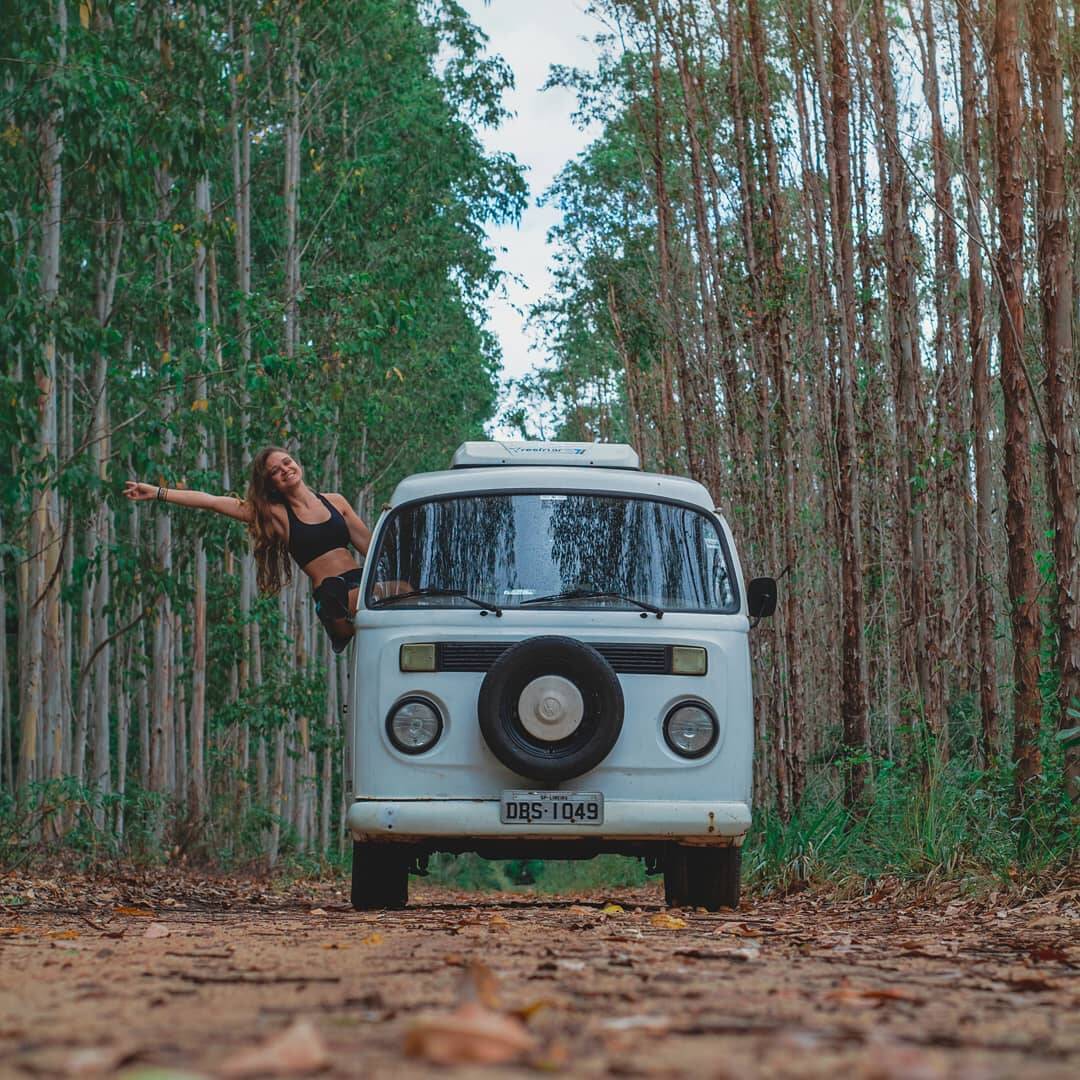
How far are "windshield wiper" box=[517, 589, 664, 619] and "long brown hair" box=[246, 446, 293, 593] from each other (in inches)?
75.7

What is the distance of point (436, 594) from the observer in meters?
7.39

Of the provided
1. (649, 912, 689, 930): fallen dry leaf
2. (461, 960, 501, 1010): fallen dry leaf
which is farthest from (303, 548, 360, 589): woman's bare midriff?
(461, 960, 501, 1010): fallen dry leaf

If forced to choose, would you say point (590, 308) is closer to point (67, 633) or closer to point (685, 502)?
point (67, 633)

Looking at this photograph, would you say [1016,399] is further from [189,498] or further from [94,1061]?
[94,1061]

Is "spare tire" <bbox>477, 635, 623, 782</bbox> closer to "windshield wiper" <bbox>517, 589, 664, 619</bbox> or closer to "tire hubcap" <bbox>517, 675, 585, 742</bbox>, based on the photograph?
"tire hubcap" <bbox>517, 675, 585, 742</bbox>

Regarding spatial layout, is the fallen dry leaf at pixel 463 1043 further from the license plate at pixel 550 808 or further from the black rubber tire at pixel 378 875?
the black rubber tire at pixel 378 875

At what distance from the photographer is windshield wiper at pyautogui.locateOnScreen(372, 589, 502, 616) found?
723 centimetres

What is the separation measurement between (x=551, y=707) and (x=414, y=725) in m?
0.67

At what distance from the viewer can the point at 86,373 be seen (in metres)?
25.3

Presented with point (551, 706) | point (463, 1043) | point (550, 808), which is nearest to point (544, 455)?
point (551, 706)

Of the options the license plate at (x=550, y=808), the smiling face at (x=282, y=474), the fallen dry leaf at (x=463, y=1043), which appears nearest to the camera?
the fallen dry leaf at (x=463, y=1043)

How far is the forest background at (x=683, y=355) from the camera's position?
345 inches

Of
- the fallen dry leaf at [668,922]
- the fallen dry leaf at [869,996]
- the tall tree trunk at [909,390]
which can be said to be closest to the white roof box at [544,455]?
the fallen dry leaf at [668,922]

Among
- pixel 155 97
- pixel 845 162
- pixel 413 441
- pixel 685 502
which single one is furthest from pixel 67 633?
pixel 413 441
